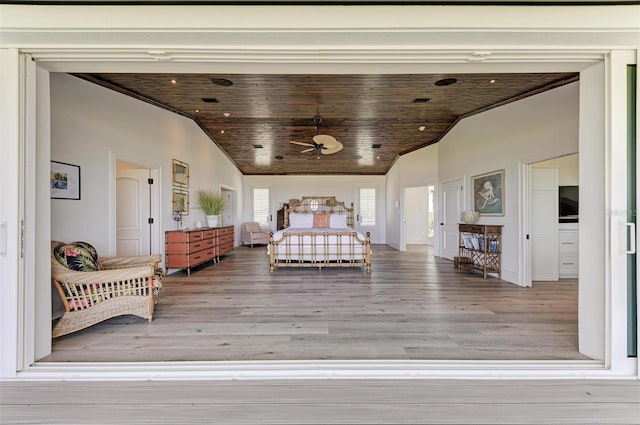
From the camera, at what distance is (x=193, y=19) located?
6.09 ft

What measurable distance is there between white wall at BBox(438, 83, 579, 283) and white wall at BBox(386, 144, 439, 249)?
1164 millimetres

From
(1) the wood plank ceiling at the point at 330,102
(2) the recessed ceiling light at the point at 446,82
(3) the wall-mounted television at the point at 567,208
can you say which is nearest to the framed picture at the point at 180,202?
(1) the wood plank ceiling at the point at 330,102

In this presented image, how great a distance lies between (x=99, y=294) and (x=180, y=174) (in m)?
3.39

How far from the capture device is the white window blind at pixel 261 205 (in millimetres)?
10109

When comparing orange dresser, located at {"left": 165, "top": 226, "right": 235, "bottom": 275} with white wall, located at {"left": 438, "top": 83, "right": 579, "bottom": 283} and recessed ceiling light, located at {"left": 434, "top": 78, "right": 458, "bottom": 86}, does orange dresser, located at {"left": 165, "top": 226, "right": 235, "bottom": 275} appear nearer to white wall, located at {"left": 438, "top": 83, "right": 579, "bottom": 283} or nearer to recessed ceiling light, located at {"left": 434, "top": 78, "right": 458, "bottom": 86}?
recessed ceiling light, located at {"left": 434, "top": 78, "right": 458, "bottom": 86}

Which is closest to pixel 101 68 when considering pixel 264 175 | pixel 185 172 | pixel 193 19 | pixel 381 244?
pixel 193 19

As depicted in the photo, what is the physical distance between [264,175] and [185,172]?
4355 mm

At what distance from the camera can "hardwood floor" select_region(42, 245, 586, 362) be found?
223cm

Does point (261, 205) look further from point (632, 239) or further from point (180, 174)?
point (632, 239)

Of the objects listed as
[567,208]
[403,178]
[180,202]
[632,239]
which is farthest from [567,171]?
[180,202]

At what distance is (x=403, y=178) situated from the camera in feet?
27.0

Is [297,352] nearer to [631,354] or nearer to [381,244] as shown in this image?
[631,354]

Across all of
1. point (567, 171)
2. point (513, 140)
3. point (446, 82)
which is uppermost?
point (446, 82)

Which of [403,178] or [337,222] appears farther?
[403,178]
